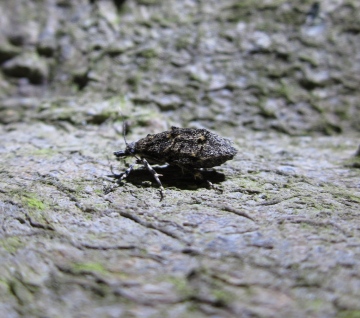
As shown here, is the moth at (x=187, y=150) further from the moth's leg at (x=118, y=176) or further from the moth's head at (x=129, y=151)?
the moth's head at (x=129, y=151)

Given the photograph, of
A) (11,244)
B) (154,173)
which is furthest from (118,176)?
(11,244)

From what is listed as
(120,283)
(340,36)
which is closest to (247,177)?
(120,283)

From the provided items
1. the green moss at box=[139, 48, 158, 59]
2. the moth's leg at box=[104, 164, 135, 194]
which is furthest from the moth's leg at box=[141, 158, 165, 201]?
the green moss at box=[139, 48, 158, 59]

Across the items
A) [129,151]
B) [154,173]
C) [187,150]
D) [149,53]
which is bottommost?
[154,173]

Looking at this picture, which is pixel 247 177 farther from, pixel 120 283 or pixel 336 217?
pixel 120 283

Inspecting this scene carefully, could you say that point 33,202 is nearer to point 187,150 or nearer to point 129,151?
point 129,151

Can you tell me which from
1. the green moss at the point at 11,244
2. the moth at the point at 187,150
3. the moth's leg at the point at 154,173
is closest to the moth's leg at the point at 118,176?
the moth at the point at 187,150
